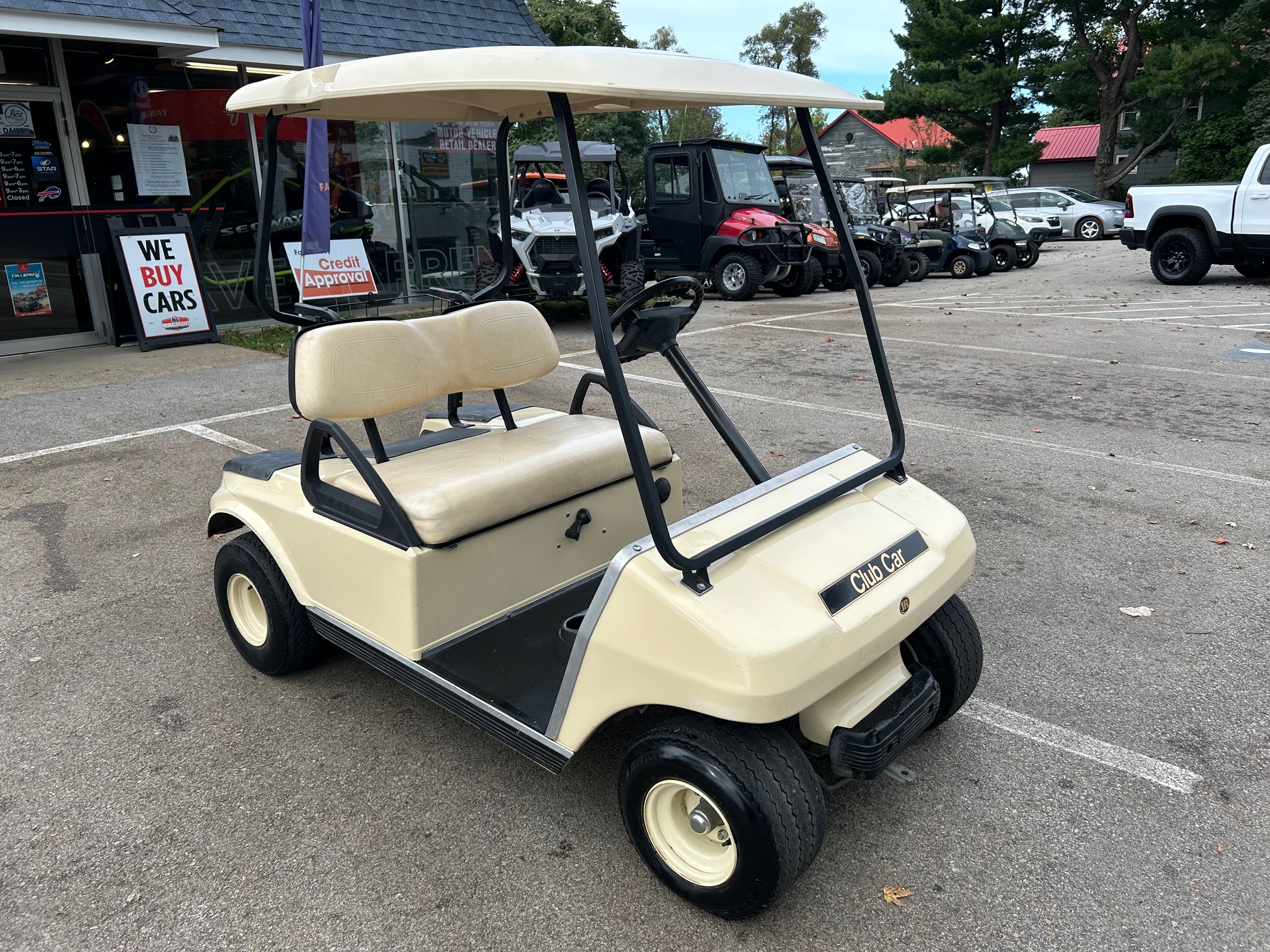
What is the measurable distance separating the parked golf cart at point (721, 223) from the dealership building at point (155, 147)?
10.2 ft

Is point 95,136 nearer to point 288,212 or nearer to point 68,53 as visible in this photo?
point 68,53

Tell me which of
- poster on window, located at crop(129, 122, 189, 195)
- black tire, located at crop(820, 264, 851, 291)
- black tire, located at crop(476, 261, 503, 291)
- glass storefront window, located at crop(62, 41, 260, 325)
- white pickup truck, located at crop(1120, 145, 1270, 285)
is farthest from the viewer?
black tire, located at crop(820, 264, 851, 291)

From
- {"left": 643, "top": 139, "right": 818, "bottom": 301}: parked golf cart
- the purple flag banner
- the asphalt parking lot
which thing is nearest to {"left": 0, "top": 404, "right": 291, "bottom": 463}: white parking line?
the asphalt parking lot

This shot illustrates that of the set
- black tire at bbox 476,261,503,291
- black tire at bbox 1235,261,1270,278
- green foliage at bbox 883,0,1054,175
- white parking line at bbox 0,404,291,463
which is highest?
green foliage at bbox 883,0,1054,175

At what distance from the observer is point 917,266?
1562cm

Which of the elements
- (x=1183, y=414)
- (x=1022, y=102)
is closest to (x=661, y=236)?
(x=1183, y=414)

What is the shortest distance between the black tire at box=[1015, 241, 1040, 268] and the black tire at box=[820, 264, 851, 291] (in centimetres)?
Answer: 480

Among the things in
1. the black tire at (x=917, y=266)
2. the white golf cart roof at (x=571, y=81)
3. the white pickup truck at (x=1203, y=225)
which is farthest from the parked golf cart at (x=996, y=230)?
the white golf cart roof at (x=571, y=81)

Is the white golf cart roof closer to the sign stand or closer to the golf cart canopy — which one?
the sign stand

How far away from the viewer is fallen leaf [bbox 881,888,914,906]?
2.09 m

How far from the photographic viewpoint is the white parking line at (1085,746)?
2.51 meters

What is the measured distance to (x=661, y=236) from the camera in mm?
13195

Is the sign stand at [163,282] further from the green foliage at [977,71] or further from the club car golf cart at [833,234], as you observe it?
the green foliage at [977,71]

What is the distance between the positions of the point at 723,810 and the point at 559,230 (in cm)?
906
